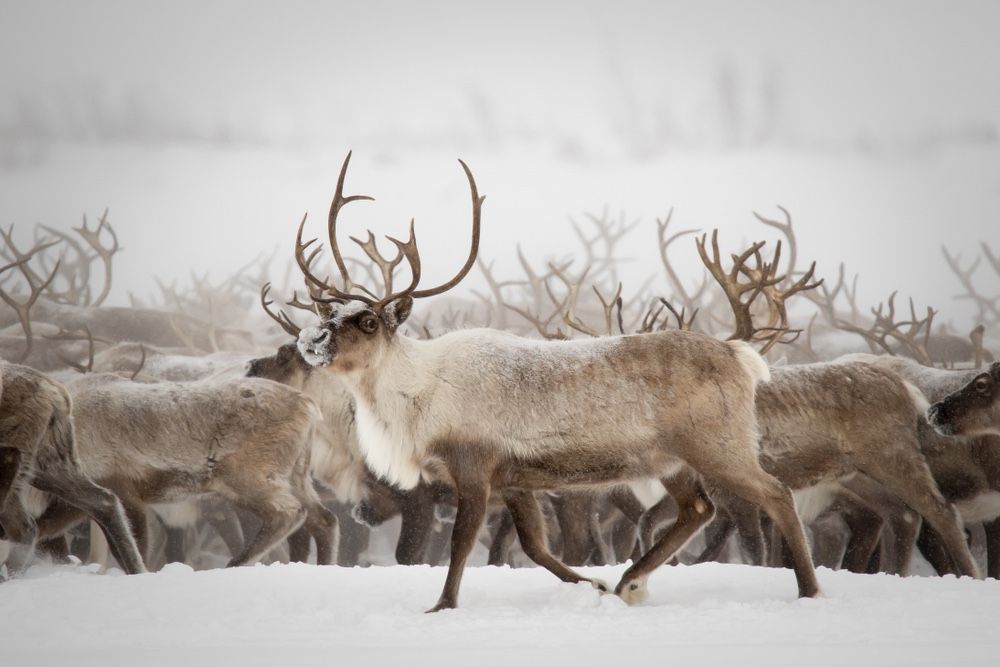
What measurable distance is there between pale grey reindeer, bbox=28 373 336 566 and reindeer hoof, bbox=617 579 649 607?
3154 mm

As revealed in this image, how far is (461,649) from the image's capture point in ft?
12.4

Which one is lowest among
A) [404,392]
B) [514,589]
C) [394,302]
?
[514,589]

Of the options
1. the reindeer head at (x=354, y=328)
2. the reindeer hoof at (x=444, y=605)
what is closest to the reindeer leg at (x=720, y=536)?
the reindeer head at (x=354, y=328)

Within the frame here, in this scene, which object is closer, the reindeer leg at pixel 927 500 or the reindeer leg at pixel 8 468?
the reindeer leg at pixel 8 468

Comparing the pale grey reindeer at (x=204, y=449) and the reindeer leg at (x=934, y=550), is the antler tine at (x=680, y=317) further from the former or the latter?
the pale grey reindeer at (x=204, y=449)

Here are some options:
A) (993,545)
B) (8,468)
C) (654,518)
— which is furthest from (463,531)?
(993,545)

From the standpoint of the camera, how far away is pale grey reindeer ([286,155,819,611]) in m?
4.79

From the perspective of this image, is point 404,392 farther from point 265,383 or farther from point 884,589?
point 265,383

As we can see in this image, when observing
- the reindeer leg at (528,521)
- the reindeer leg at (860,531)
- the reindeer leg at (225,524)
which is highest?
the reindeer leg at (528,521)

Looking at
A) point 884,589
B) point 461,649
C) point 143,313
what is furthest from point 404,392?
point 143,313

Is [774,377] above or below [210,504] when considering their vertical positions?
above

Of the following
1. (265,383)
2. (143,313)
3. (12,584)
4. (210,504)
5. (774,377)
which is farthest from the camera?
(143,313)

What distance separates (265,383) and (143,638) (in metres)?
4.15

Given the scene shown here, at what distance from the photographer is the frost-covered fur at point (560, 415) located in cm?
479
